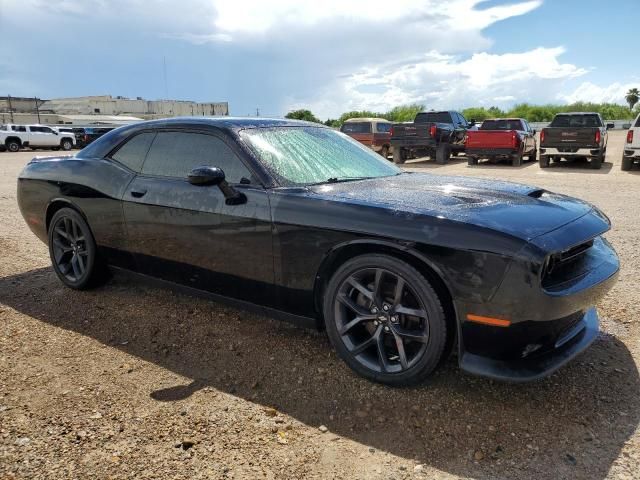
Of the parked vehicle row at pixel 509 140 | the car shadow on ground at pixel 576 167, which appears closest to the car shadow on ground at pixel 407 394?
the car shadow on ground at pixel 576 167

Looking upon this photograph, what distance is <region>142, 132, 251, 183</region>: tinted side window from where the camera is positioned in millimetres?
3389

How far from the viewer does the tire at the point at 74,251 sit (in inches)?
169

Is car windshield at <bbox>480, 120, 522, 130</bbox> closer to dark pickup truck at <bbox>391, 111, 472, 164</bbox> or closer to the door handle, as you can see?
dark pickup truck at <bbox>391, 111, 472, 164</bbox>

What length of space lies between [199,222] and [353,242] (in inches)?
45.5

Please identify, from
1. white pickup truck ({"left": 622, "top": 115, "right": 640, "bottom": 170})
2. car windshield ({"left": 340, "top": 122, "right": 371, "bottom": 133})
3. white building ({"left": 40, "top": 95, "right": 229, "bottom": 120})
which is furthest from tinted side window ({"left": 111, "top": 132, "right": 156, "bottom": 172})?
white building ({"left": 40, "top": 95, "right": 229, "bottom": 120})

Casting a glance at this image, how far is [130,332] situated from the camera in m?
3.66

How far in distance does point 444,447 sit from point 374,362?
25.9 inches

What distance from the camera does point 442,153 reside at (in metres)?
18.0

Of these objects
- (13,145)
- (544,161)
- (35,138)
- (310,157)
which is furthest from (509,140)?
(13,145)

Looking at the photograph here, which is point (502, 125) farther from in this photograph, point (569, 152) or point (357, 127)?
point (357, 127)

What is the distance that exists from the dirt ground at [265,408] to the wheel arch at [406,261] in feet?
1.47

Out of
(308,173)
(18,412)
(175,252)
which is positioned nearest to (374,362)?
(308,173)

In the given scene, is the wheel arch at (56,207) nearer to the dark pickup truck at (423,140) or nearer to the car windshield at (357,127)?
the dark pickup truck at (423,140)

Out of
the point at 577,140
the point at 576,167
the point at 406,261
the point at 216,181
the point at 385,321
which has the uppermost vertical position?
the point at 216,181
